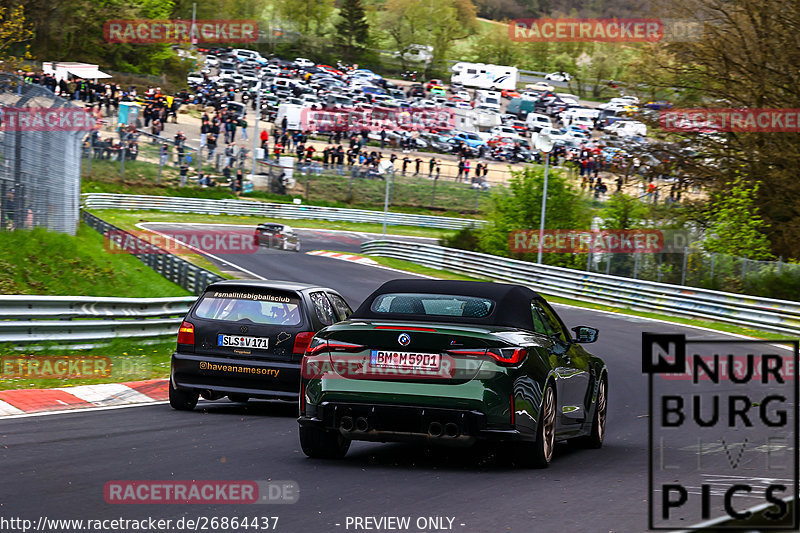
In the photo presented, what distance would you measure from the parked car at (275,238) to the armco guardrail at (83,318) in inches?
1096

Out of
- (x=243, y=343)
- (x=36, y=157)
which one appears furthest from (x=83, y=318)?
(x=36, y=157)

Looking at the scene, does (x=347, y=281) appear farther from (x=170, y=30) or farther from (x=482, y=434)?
(x=170, y=30)

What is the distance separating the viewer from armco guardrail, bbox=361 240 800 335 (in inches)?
1113

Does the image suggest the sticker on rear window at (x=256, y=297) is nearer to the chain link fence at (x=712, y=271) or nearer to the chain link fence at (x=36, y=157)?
the chain link fence at (x=36, y=157)

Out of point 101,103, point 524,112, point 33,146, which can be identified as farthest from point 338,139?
point 33,146

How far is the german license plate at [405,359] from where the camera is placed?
307 inches

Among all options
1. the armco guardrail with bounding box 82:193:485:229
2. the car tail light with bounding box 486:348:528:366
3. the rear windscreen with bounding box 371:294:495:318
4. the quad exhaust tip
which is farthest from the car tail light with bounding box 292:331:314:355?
the armco guardrail with bounding box 82:193:485:229

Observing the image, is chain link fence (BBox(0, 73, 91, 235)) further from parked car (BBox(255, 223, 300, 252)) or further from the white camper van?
the white camper van

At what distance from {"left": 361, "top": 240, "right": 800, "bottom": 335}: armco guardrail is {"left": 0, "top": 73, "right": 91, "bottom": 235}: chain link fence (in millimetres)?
16878

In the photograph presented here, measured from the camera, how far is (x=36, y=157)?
63.7 ft

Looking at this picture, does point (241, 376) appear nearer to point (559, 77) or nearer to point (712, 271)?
point (712, 271)

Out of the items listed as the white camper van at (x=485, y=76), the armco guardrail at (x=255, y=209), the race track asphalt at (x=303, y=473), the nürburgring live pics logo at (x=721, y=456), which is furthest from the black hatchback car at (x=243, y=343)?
the white camper van at (x=485, y=76)

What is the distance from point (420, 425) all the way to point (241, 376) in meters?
4.20

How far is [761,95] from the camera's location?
3594 cm
